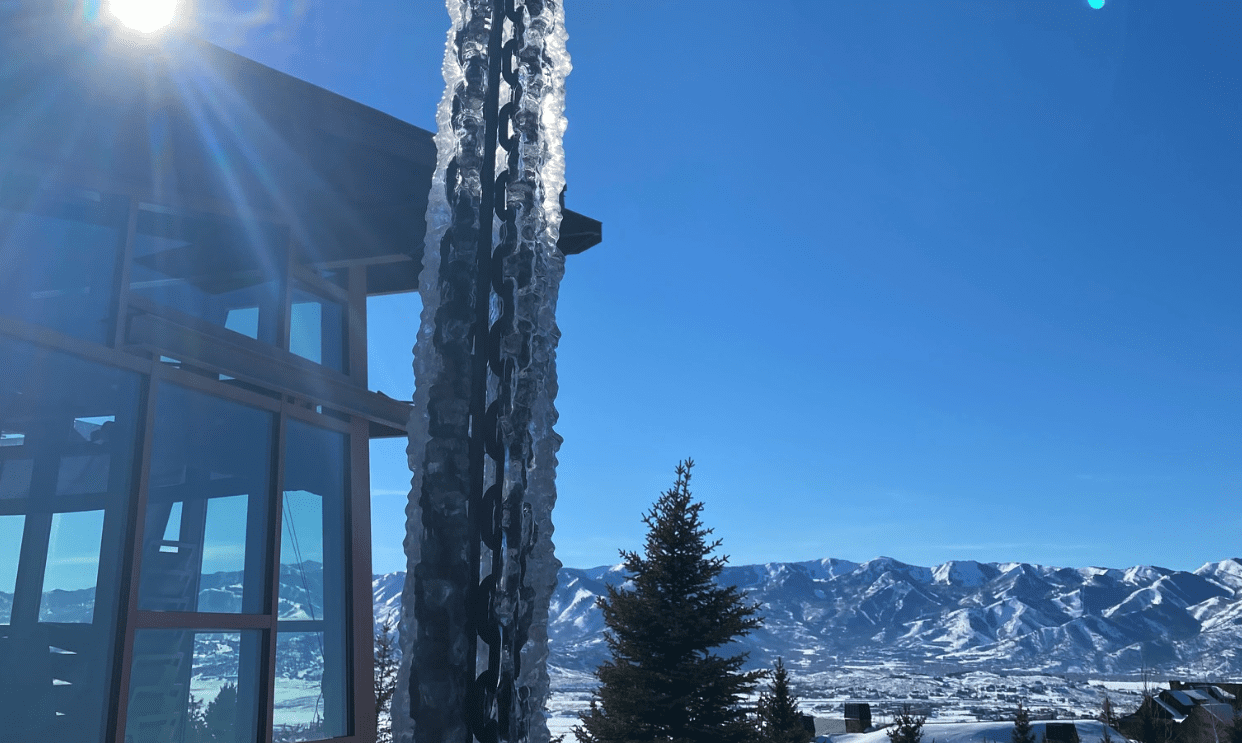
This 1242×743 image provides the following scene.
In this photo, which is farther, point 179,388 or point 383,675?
point 383,675

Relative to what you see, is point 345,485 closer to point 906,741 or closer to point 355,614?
point 355,614

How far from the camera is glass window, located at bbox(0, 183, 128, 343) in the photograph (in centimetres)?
668

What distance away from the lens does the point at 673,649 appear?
1795cm

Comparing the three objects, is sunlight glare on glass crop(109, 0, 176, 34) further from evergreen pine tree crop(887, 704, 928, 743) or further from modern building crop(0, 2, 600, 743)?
evergreen pine tree crop(887, 704, 928, 743)

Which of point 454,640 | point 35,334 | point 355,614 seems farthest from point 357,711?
point 454,640

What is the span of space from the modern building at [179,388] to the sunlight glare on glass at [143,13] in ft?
0.32

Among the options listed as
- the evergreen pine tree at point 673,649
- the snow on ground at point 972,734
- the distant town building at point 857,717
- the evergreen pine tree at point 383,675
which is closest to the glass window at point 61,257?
the evergreen pine tree at point 383,675

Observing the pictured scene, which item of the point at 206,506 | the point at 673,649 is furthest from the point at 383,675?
the point at 206,506

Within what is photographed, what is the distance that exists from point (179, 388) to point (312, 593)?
250cm

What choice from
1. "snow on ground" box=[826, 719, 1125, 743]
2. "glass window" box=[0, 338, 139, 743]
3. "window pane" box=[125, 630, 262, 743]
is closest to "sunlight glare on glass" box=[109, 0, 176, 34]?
"glass window" box=[0, 338, 139, 743]

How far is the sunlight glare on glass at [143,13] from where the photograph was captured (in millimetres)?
6551

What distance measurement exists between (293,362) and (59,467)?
2582mm

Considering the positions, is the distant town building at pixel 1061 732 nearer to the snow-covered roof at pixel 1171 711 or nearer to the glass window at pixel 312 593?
the snow-covered roof at pixel 1171 711

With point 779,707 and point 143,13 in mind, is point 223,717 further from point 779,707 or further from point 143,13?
point 779,707
